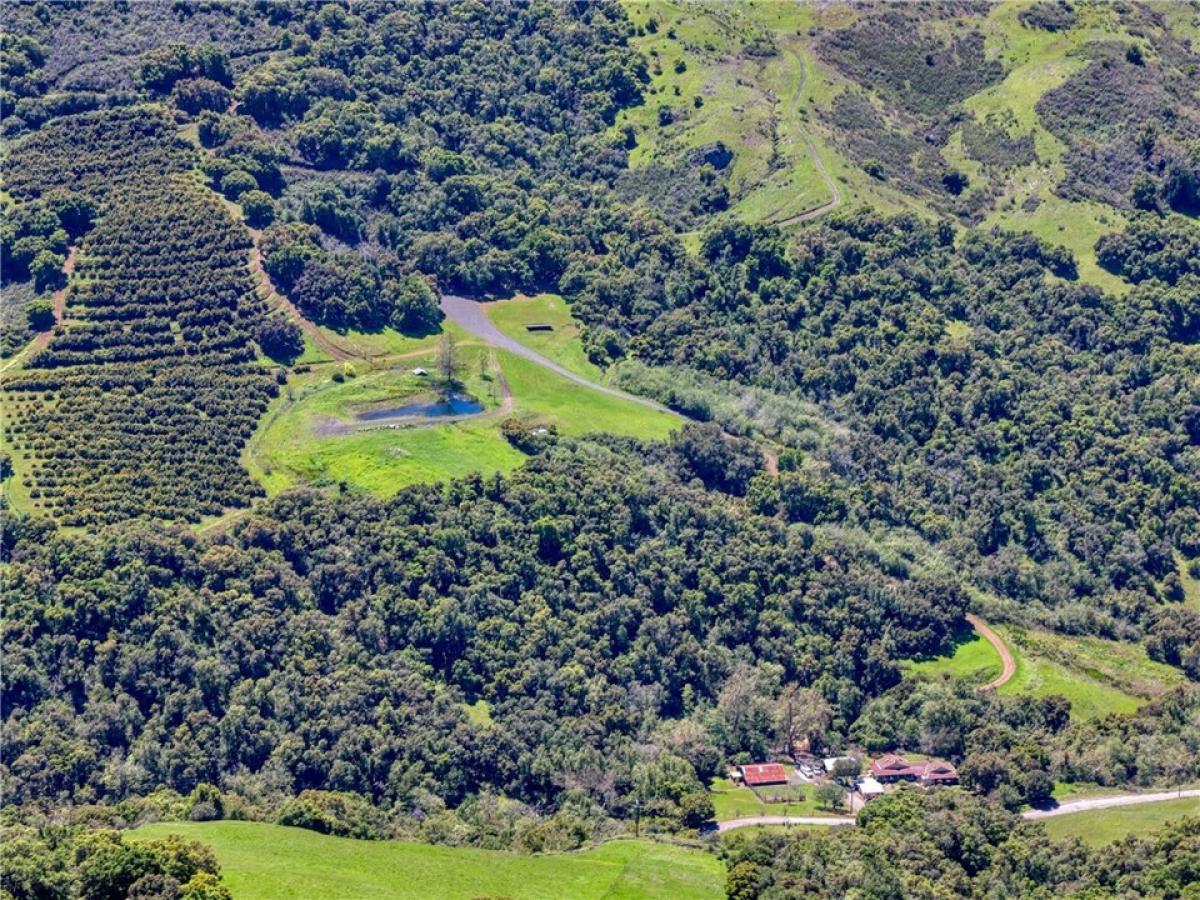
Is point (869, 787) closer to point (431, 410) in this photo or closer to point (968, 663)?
point (968, 663)

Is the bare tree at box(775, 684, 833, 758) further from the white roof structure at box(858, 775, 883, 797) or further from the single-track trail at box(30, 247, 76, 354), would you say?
the single-track trail at box(30, 247, 76, 354)

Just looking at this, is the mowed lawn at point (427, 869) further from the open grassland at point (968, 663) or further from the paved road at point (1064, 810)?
the open grassland at point (968, 663)

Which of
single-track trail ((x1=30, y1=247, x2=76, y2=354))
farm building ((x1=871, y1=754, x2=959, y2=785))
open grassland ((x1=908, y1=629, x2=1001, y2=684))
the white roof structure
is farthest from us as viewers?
single-track trail ((x1=30, y1=247, x2=76, y2=354))

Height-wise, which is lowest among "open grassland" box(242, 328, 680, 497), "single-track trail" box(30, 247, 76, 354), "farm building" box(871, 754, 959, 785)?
"farm building" box(871, 754, 959, 785)

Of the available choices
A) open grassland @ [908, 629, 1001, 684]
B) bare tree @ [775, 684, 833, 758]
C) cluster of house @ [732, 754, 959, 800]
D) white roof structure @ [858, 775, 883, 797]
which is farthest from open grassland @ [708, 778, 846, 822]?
open grassland @ [908, 629, 1001, 684]

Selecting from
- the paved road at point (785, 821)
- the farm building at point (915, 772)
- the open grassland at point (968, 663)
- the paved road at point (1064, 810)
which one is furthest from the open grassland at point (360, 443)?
the paved road at point (1064, 810)

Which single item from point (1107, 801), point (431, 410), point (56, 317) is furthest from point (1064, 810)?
point (56, 317)

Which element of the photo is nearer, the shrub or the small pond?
the shrub
